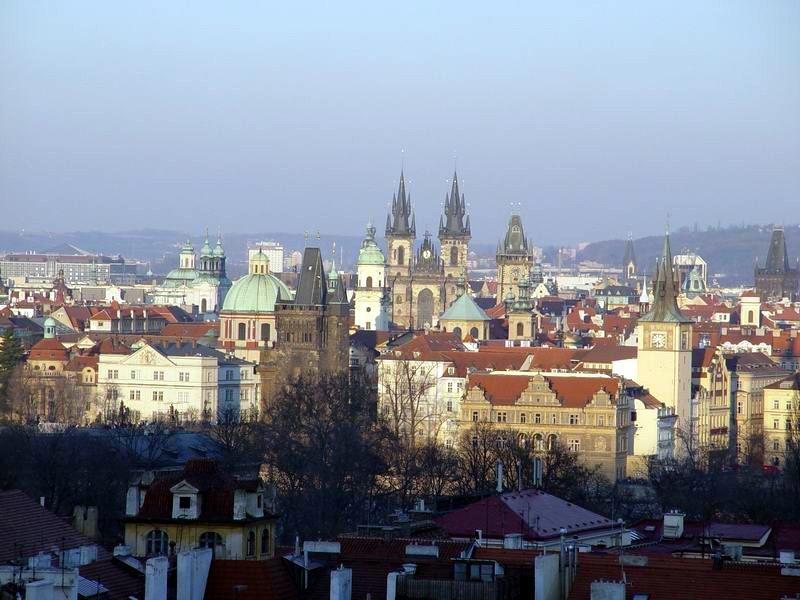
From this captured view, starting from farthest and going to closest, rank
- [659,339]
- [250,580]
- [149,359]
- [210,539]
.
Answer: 1. [149,359]
2. [659,339]
3. [210,539]
4. [250,580]

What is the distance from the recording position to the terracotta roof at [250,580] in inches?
1361

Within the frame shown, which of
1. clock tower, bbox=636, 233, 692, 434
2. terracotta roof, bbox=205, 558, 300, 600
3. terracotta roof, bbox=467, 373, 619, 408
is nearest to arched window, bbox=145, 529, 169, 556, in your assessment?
terracotta roof, bbox=205, 558, 300, 600

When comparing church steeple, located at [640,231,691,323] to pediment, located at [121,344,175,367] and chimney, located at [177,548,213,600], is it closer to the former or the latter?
pediment, located at [121,344,175,367]

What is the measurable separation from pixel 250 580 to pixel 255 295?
102m

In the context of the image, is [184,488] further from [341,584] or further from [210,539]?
[341,584]

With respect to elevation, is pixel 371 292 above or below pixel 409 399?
above

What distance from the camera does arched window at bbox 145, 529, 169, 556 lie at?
4141 centimetres

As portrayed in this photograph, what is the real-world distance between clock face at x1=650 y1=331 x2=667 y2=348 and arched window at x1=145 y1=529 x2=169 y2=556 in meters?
77.8

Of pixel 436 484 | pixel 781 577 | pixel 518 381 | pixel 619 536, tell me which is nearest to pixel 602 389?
pixel 518 381

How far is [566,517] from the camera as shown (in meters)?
52.6

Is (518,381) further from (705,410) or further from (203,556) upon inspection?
(203,556)

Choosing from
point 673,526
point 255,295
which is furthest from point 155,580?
point 255,295

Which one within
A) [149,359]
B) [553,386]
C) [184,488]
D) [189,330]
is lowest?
[184,488]

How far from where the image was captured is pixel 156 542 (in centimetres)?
4162
